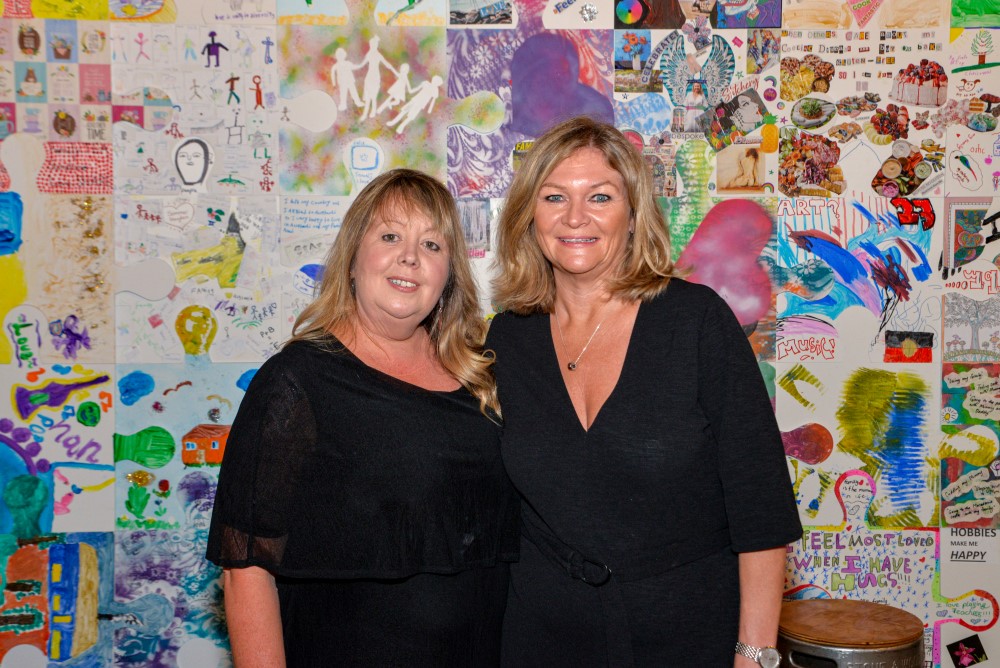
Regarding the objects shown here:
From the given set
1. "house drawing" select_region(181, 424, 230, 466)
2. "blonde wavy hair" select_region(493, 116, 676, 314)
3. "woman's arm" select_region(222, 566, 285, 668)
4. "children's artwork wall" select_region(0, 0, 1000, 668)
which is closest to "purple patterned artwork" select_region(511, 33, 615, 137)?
"children's artwork wall" select_region(0, 0, 1000, 668)

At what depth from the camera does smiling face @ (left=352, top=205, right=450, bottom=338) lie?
1706 mm

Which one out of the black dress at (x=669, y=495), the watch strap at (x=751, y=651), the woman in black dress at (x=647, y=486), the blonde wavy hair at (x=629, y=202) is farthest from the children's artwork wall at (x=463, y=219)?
the watch strap at (x=751, y=651)

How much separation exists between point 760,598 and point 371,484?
77cm

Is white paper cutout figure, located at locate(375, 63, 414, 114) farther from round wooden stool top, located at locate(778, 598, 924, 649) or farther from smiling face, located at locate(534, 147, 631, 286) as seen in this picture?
round wooden stool top, located at locate(778, 598, 924, 649)

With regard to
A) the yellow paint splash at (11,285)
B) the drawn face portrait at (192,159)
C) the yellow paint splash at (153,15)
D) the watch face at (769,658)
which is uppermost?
the yellow paint splash at (153,15)

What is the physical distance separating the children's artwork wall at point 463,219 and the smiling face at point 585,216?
883 mm

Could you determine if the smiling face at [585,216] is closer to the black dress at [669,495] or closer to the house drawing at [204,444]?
the black dress at [669,495]

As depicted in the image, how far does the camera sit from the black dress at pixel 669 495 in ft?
5.14

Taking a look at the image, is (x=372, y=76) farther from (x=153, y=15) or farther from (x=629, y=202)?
(x=629, y=202)

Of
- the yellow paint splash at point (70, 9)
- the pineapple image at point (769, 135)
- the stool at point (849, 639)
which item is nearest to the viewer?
the stool at point (849, 639)

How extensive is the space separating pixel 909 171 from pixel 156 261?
2.41 m

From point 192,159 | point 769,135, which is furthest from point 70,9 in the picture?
point 769,135

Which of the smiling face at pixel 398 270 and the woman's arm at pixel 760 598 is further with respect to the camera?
the smiling face at pixel 398 270

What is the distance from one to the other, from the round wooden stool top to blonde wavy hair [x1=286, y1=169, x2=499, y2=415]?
3.56ft
